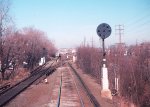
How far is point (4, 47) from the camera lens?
37094 mm

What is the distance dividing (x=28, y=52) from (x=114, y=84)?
38159 mm

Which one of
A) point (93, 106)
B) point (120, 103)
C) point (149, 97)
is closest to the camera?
point (93, 106)

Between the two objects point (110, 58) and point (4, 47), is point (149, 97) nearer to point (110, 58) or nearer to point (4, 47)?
point (110, 58)

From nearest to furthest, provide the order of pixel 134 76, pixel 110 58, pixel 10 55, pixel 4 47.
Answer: pixel 134 76
pixel 110 58
pixel 4 47
pixel 10 55

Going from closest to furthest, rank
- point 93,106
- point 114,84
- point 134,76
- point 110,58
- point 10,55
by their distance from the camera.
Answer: point 93,106, point 134,76, point 114,84, point 110,58, point 10,55

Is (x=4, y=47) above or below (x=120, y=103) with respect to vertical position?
above

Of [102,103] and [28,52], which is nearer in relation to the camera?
[102,103]

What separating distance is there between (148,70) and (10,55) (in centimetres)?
2523

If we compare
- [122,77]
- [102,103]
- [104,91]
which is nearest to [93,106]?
[102,103]

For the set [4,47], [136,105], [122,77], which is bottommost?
[136,105]

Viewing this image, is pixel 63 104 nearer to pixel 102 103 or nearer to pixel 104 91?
pixel 102 103

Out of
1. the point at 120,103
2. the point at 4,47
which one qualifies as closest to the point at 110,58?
the point at 120,103

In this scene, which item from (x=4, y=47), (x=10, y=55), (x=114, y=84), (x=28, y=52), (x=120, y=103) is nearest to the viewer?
(x=120, y=103)

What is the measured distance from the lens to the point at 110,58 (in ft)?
82.1
